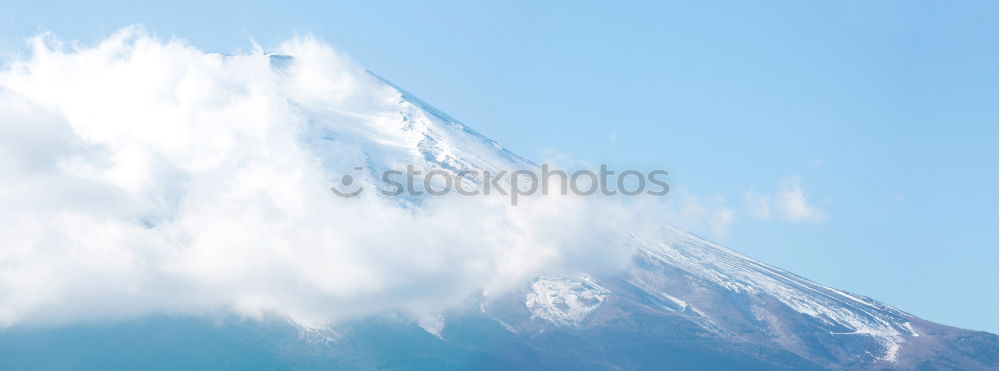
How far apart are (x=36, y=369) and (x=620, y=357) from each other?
82.3 meters

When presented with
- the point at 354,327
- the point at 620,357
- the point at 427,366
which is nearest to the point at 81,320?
the point at 354,327

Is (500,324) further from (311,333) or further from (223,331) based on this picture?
(223,331)

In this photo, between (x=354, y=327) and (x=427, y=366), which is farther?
(x=354, y=327)

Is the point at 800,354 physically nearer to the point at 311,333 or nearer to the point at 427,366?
the point at 427,366

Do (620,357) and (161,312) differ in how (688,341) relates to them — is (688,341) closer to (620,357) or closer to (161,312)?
(620,357)

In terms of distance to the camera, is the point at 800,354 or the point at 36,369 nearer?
the point at 36,369

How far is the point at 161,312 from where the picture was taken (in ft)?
649

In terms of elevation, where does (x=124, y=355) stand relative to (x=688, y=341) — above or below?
below

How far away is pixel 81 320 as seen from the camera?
7549 inches

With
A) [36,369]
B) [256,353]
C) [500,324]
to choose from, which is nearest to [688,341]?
[500,324]

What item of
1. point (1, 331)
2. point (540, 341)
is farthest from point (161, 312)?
point (540, 341)

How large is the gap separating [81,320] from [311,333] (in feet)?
112

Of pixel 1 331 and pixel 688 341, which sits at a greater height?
pixel 688 341

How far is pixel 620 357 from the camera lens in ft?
623
